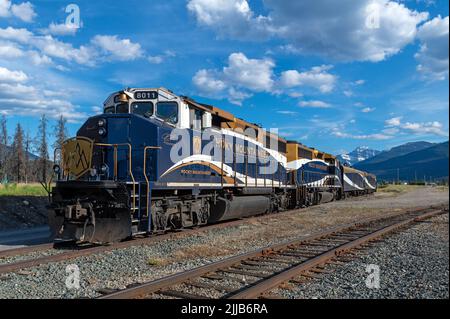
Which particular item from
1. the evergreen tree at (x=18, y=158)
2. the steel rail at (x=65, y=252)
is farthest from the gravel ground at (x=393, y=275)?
the evergreen tree at (x=18, y=158)

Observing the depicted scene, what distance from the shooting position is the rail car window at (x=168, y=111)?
443 inches

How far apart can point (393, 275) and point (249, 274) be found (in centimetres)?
250

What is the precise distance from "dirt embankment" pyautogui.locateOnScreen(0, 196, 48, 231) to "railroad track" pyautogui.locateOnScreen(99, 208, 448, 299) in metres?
10.8

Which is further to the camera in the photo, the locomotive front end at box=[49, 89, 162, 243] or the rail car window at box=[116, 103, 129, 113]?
the rail car window at box=[116, 103, 129, 113]

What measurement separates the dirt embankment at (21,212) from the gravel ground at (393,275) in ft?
41.0

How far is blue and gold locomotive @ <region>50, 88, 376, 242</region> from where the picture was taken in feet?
31.4

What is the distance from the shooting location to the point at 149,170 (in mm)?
10383

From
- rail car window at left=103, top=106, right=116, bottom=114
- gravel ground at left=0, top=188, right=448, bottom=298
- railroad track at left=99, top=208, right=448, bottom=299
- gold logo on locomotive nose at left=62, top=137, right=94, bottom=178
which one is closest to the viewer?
railroad track at left=99, top=208, right=448, bottom=299

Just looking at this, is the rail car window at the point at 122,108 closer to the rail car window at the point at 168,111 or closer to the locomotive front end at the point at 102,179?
the locomotive front end at the point at 102,179

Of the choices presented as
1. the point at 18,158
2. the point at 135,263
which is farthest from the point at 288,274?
the point at 18,158

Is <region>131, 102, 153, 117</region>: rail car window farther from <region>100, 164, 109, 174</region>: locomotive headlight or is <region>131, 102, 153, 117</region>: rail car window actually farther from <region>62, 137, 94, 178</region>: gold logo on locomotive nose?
<region>100, 164, 109, 174</region>: locomotive headlight

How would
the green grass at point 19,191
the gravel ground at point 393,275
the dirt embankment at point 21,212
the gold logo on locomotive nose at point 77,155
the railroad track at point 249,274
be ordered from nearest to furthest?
the railroad track at point 249,274 < the gravel ground at point 393,275 < the gold logo on locomotive nose at point 77,155 < the dirt embankment at point 21,212 < the green grass at point 19,191

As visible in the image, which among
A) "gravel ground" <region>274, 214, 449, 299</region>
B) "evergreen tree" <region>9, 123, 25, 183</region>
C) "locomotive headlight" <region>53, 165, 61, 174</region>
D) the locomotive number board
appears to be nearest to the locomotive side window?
the locomotive number board

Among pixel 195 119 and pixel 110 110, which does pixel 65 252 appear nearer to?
pixel 110 110
